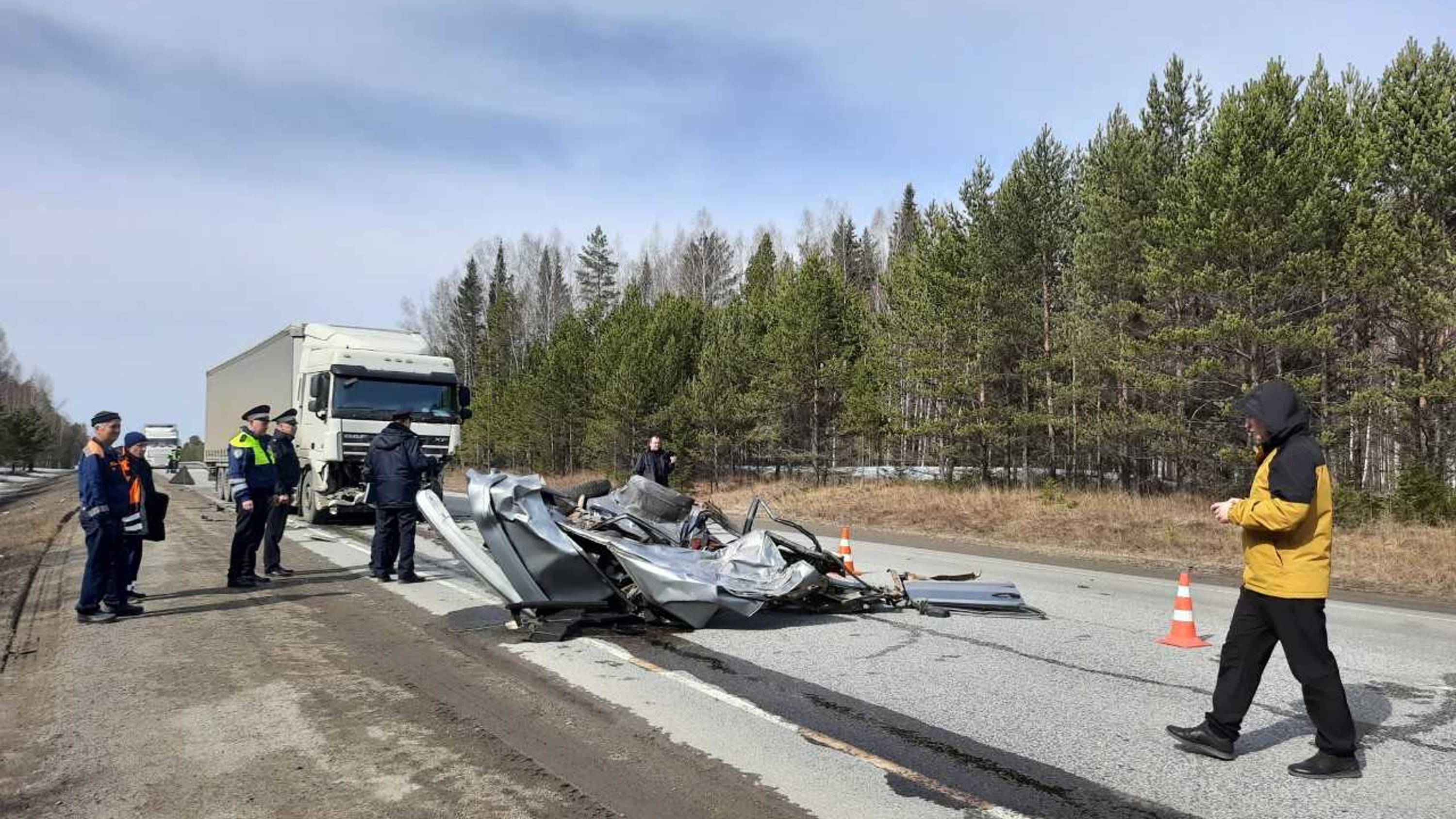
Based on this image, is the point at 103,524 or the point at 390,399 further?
the point at 390,399

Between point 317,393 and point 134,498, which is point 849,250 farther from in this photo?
point 134,498

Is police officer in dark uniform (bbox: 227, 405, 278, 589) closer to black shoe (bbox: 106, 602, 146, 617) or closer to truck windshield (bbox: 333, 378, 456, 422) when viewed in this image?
black shoe (bbox: 106, 602, 146, 617)

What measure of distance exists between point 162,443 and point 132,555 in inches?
1967

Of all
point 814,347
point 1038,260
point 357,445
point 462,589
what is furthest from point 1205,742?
point 814,347

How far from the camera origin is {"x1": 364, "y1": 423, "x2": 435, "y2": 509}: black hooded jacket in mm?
9359

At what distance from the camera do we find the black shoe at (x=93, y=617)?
7.32 meters

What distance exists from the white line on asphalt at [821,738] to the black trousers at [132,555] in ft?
14.9

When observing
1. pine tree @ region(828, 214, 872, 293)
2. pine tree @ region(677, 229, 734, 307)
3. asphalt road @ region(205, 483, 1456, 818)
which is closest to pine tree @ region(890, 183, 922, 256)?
pine tree @ region(828, 214, 872, 293)

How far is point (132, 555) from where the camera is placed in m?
7.93

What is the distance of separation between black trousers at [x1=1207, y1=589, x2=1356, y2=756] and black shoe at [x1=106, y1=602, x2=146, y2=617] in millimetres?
8366

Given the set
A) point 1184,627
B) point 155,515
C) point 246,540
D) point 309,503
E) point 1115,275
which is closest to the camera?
point 1184,627

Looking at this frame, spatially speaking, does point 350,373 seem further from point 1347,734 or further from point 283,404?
point 1347,734

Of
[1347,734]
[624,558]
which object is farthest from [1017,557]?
[1347,734]

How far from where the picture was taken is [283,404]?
57.4 feet
